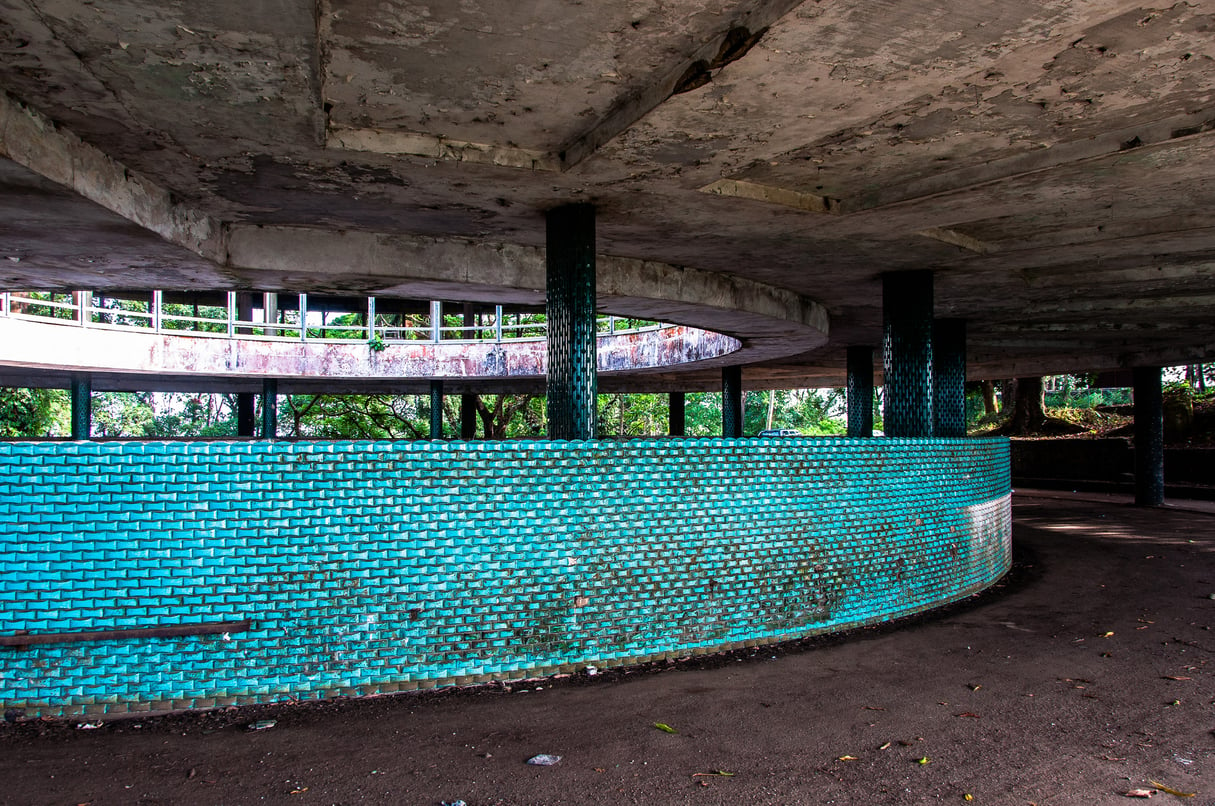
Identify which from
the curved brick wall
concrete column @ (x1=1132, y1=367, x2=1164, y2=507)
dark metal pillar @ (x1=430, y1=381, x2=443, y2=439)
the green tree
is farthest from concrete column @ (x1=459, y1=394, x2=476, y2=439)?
A: the curved brick wall

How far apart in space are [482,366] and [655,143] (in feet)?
46.0

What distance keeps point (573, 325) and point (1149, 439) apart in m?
16.0

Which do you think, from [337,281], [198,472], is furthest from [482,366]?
[198,472]

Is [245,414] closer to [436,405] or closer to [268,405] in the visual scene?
[268,405]

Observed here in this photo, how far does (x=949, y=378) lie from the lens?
13195 mm

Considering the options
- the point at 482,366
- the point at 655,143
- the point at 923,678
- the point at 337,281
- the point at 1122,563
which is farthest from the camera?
the point at 482,366

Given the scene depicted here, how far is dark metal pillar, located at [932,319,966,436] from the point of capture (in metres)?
12.7

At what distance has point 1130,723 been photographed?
4391 mm

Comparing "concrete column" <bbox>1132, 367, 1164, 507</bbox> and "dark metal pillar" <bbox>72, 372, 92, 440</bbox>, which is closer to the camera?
"dark metal pillar" <bbox>72, 372, 92, 440</bbox>

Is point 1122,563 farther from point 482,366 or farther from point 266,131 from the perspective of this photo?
point 482,366

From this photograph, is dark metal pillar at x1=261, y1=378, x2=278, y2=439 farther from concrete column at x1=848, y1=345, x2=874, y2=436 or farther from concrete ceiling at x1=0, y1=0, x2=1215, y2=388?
concrete column at x1=848, y1=345, x2=874, y2=436

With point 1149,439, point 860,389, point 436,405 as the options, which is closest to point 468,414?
point 436,405

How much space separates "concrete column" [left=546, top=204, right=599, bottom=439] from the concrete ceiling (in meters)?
0.33

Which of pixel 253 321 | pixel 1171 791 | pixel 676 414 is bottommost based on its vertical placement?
pixel 1171 791
